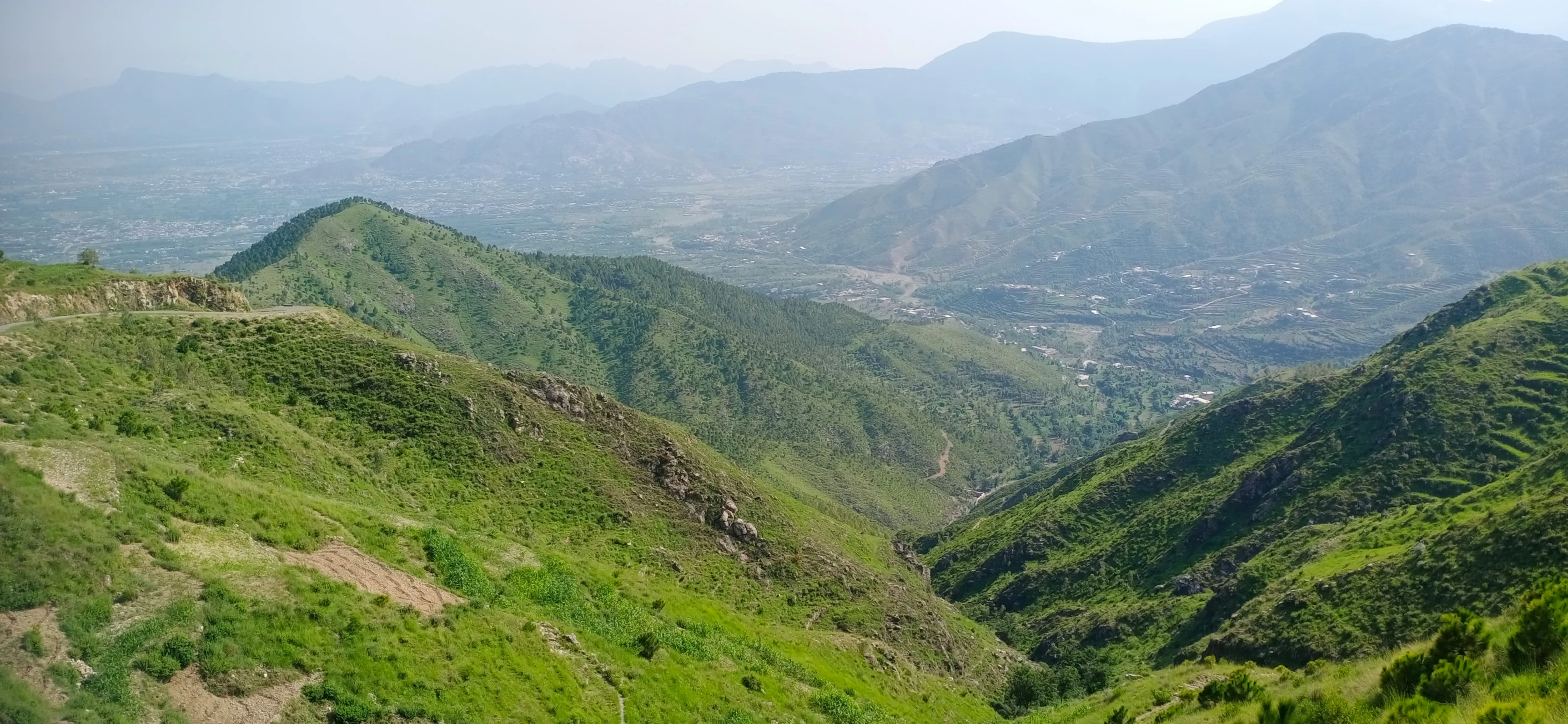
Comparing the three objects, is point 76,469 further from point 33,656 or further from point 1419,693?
point 1419,693

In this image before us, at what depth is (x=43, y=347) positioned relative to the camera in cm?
3744

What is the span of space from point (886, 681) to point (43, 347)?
155 ft

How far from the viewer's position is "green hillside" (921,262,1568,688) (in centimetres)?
4538

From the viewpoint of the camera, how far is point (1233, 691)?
26.3 meters

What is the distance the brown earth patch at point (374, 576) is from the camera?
26234mm

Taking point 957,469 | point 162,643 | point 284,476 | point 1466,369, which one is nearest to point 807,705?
point 162,643

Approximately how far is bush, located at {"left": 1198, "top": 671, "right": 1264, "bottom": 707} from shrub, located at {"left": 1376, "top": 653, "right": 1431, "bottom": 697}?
22.4 feet

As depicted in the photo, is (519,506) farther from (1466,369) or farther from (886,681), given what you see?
(1466,369)

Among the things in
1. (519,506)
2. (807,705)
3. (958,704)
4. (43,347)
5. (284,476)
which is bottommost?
(958,704)

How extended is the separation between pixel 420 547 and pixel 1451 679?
1304 inches

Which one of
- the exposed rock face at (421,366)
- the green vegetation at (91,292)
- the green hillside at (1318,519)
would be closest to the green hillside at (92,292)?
the green vegetation at (91,292)

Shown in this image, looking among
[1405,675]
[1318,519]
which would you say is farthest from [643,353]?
[1405,675]

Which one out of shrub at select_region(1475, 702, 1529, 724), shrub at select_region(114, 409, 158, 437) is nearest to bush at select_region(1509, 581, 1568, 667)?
shrub at select_region(1475, 702, 1529, 724)

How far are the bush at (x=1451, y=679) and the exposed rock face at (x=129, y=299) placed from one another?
61.4 metres
